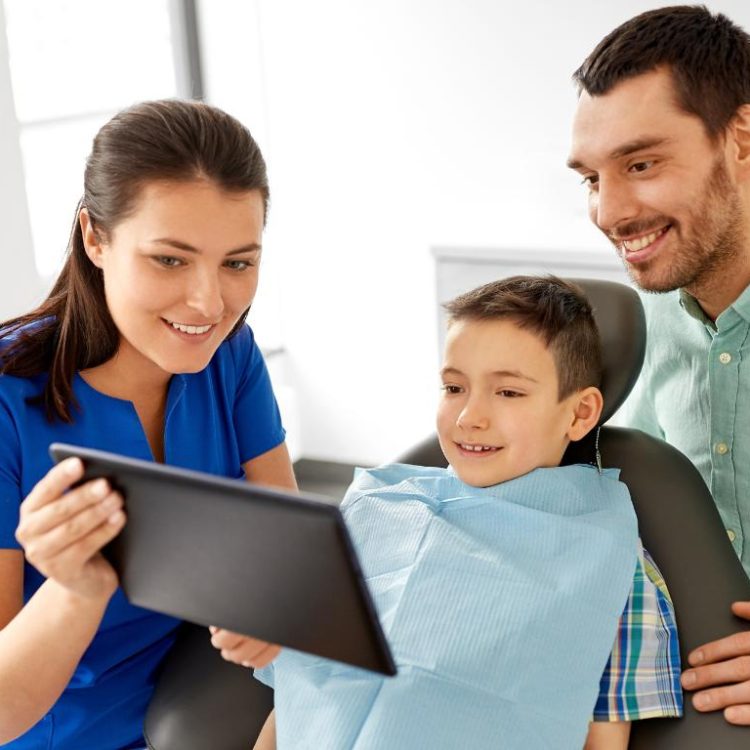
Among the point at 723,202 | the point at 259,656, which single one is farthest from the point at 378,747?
the point at 723,202

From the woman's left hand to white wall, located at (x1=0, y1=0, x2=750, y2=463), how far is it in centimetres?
190

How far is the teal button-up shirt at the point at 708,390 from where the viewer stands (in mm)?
1586

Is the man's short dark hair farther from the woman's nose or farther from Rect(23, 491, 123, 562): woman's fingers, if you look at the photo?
Rect(23, 491, 123, 562): woman's fingers

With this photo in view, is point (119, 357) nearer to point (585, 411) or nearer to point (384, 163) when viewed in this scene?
point (585, 411)

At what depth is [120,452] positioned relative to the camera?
142 centimetres

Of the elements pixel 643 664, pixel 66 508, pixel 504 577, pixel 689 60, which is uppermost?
pixel 689 60

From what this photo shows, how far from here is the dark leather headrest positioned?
1.50 meters

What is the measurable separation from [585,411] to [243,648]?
0.62 meters

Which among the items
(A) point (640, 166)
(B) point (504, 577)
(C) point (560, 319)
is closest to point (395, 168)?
(A) point (640, 166)

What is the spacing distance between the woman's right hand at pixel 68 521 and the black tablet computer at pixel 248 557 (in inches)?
0.5

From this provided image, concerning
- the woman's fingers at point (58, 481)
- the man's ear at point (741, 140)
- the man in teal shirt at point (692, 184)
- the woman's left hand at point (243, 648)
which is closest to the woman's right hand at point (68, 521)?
the woman's fingers at point (58, 481)

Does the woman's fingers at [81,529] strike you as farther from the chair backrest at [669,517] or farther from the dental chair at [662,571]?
the chair backrest at [669,517]

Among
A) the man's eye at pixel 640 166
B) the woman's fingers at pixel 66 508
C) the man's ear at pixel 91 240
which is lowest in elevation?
the woman's fingers at pixel 66 508

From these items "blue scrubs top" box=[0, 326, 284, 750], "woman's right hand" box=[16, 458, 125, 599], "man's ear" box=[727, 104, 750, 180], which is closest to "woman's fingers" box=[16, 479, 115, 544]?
"woman's right hand" box=[16, 458, 125, 599]
